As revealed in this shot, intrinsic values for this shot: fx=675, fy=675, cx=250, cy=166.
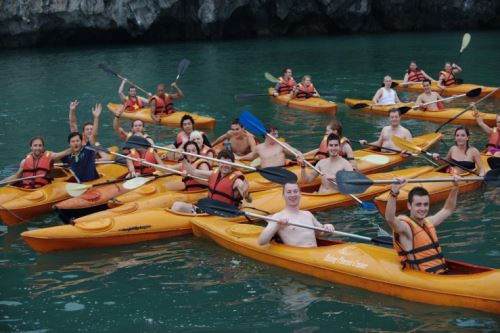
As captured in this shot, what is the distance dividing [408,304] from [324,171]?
345 cm

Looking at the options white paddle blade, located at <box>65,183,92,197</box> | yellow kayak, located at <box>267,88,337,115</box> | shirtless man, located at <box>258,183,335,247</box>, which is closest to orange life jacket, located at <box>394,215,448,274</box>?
shirtless man, located at <box>258,183,335,247</box>

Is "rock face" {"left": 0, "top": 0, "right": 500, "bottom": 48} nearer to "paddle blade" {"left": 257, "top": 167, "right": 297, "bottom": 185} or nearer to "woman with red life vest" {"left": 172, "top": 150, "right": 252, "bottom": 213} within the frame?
"woman with red life vest" {"left": 172, "top": 150, "right": 252, "bottom": 213}

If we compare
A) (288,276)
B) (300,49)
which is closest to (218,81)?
(300,49)

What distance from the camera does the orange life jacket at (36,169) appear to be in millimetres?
9906

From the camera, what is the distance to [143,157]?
10352 millimetres

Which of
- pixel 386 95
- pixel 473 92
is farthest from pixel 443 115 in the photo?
pixel 386 95

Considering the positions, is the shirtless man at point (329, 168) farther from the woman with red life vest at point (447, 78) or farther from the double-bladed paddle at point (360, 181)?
the woman with red life vest at point (447, 78)

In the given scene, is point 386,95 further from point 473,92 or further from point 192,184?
point 192,184

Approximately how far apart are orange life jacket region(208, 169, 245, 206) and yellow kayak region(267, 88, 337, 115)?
313 inches

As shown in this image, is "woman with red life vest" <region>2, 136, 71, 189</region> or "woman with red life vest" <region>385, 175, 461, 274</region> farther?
"woman with red life vest" <region>2, 136, 71, 189</region>

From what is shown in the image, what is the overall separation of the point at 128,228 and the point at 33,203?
1834 millimetres

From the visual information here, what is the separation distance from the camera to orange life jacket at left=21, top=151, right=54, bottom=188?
9906mm

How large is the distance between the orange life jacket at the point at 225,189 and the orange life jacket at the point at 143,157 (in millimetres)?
1966

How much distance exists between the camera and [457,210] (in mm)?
9273
